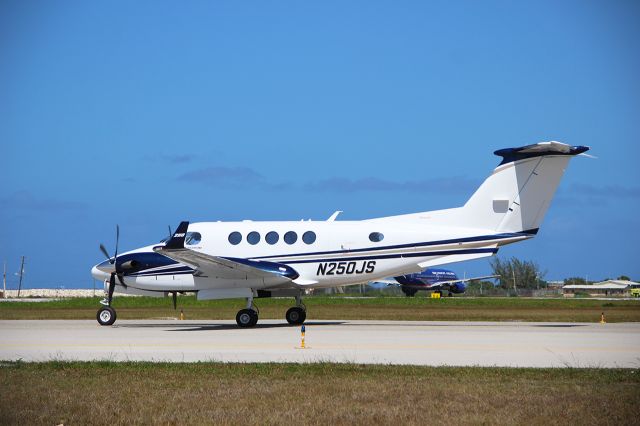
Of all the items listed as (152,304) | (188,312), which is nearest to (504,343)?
(188,312)

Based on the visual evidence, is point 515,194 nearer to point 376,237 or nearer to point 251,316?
point 376,237

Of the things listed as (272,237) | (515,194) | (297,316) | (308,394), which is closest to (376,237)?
(272,237)

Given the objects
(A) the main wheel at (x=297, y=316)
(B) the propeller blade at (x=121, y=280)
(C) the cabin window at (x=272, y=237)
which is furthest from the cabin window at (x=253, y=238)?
(B) the propeller blade at (x=121, y=280)

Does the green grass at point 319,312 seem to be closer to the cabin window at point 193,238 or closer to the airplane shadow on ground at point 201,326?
the airplane shadow on ground at point 201,326

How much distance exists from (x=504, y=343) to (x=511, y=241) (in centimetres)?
669

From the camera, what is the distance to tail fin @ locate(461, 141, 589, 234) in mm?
27250

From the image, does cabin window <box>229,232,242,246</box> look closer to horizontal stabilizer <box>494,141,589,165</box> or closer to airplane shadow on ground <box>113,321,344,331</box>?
airplane shadow on ground <box>113,321,344,331</box>

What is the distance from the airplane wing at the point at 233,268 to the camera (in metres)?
27.8

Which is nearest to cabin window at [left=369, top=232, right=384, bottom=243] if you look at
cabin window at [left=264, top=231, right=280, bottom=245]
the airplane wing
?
the airplane wing

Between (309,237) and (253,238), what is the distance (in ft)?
6.89

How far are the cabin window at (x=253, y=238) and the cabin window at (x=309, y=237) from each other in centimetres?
172

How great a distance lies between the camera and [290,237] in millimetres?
29953

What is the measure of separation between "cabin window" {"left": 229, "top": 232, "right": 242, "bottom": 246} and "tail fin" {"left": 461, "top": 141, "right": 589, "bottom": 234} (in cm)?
808

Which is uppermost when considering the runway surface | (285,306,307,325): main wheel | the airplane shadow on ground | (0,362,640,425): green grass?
(285,306,307,325): main wheel
